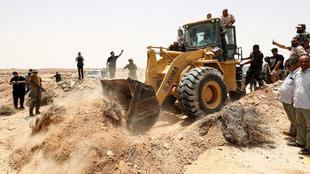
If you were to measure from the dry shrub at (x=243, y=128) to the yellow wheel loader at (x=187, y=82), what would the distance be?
30.9 inches

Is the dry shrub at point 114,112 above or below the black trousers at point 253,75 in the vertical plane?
below

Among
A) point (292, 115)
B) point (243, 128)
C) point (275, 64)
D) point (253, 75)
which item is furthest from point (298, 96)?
point (275, 64)

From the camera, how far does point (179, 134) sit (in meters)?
4.04

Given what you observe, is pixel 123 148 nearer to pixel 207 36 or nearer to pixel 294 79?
pixel 294 79

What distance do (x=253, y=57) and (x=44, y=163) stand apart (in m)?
6.77

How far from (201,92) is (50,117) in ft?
10.5

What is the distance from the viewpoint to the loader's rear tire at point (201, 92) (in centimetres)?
469

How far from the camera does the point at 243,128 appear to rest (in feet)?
13.3

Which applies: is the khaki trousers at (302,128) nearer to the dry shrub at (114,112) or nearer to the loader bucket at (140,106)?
the loader bucket at (140,106)

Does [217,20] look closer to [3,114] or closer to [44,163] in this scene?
[44,163]

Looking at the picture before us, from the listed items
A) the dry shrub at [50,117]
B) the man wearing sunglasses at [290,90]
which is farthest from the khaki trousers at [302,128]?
the dry shrub at [50,117]

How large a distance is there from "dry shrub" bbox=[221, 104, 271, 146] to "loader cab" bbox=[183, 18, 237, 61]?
243 cm

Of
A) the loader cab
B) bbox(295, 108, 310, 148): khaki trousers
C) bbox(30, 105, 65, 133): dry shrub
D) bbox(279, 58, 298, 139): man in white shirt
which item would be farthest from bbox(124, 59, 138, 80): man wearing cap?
bbox(295, 108, 310, 148): khaki trousers

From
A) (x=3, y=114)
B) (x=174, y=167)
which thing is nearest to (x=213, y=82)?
(x=174, y=167)
